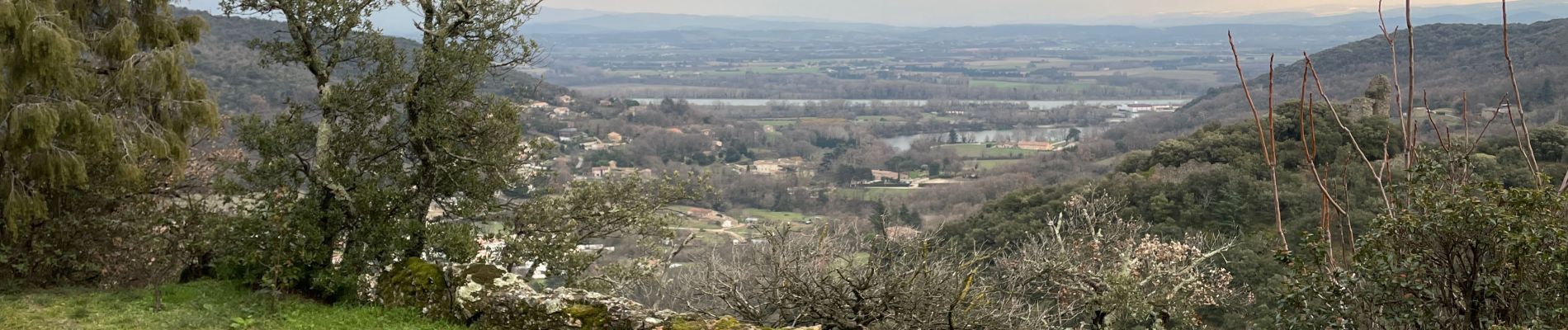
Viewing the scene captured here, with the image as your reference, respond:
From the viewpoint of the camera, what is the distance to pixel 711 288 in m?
8.88

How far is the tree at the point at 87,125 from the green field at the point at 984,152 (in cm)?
5798

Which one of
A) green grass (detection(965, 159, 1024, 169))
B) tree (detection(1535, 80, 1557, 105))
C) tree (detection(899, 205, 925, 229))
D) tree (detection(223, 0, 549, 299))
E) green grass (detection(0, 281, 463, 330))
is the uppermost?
tree (detection(223, 0, 549, 299))

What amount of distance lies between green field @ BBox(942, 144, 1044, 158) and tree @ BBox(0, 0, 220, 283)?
57975 millimetres

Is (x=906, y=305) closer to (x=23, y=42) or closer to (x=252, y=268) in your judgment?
(x=252, y=268)

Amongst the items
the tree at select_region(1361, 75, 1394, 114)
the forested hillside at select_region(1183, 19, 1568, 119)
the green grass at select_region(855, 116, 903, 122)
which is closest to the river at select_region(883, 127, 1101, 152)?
the green grass at select_region(855, 116, 903, 122)

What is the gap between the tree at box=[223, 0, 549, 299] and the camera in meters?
8.88

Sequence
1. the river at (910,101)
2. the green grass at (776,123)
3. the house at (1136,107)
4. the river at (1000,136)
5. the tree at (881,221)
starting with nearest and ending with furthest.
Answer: the tree at (881,221)
the river at (1000,136)
the green grass at (776,123)
the house at (1136,107)
the river at (910,101)

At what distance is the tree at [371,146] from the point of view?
8.88m

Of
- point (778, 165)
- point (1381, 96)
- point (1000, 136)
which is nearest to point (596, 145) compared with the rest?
point (778, 165)

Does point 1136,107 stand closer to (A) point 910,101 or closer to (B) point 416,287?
(A) point 910,101

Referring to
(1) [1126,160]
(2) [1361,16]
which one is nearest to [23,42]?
(1) [1126,160]

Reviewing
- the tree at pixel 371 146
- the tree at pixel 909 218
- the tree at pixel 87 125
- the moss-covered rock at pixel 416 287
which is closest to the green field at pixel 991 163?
the tree at pixel 909 218

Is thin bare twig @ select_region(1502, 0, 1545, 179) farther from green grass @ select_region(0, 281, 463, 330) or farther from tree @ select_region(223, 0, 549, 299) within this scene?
tree @ select_region(223, 0, 549, 299)

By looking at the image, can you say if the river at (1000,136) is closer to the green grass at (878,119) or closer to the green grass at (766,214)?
the green grass at (878,119)
